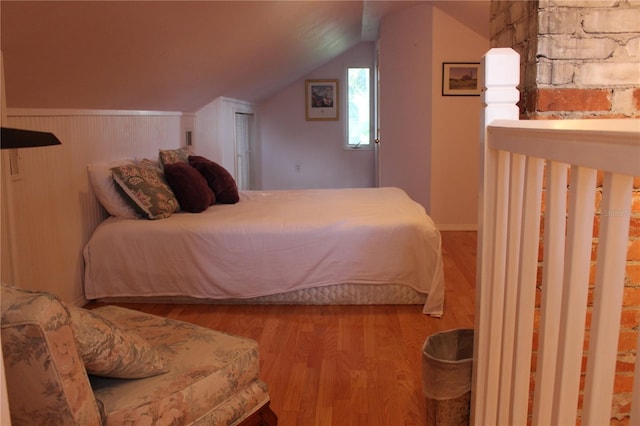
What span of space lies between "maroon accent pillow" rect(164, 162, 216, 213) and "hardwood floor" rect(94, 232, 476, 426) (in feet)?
2.30

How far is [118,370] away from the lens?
1555 mm

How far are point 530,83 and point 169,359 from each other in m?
1.39

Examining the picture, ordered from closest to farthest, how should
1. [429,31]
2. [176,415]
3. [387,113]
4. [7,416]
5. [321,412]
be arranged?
[7,416] → [176,415] → [321,412] → [429,31] → [387,113]

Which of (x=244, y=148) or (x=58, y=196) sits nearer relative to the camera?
(x=58, y=196)

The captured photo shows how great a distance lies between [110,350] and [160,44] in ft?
7.91

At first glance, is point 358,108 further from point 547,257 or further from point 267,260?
point 547,257

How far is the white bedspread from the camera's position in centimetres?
347

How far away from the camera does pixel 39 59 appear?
8.75ft

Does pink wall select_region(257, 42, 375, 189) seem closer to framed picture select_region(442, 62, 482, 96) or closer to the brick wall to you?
framed picture select_region(442, 62, 482, 96)

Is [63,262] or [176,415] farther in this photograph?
[63,262]

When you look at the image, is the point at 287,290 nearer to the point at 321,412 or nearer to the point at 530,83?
the point at 321,412

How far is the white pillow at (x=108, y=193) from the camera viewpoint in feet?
12.0

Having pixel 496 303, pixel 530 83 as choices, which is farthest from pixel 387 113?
pixel 496 303

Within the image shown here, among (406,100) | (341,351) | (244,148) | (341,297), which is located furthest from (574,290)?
(244,148)
